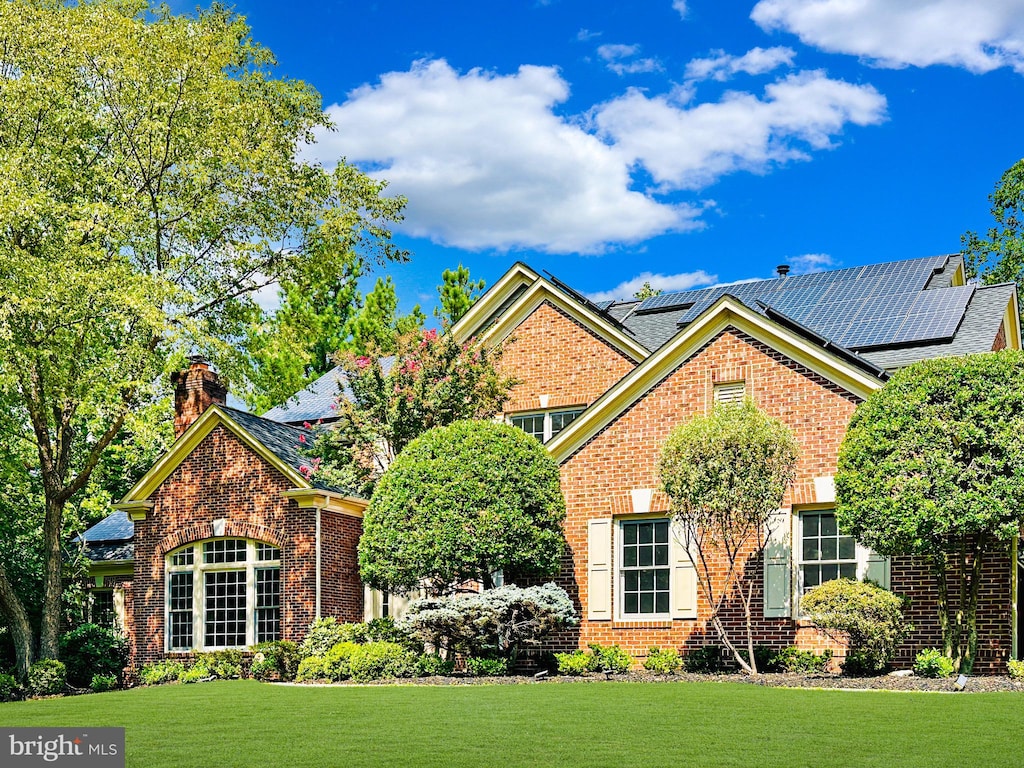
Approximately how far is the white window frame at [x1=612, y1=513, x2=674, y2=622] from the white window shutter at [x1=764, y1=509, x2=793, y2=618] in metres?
1.70

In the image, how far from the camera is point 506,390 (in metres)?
25.2

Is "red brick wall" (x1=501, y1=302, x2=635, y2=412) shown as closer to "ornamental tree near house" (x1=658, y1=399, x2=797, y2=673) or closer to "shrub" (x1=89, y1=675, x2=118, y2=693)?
"ornamental tree near house" (x1=658, y1=399, x2=797, y2=673)

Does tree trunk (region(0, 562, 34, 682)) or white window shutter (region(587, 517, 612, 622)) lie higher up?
white window shutter (region(587, 517, 612, 622))

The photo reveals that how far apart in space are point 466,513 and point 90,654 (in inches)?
411

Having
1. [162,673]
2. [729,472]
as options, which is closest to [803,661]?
[729,472]

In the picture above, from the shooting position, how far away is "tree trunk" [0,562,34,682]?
23922 mm

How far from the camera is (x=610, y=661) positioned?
18688 mm

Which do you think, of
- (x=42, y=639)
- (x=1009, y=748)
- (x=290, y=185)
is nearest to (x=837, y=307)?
(x=290, y=185)

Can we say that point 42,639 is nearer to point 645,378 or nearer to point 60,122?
point 60,122

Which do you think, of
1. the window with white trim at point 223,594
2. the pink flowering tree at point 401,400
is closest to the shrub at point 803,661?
the pink flowering tree at point 401,400

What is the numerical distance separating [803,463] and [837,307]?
6.61 metres

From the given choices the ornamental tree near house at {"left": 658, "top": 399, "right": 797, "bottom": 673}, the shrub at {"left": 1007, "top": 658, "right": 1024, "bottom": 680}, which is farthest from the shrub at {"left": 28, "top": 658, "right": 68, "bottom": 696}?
the shrub at {"left": 1007, "top": 658, "right": 1024, "bottom": 680}

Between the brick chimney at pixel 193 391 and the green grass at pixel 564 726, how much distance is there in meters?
10.4

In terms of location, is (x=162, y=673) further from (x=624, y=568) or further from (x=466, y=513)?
(x=624, y=568)
